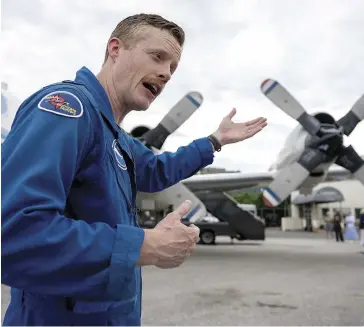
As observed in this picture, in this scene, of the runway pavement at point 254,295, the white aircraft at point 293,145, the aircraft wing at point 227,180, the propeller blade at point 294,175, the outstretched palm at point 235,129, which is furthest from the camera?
the aircraft wing at point 227,180

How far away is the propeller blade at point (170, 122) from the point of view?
32.3 feet

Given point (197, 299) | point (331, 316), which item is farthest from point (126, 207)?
point (197, 299)

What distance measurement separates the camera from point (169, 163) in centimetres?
160

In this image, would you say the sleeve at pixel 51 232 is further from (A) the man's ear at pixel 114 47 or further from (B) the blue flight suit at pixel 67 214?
(A) the man's ear at pixel 114 47

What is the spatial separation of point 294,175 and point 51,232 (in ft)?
32.6

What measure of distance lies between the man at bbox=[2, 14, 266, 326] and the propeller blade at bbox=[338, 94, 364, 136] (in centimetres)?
1007

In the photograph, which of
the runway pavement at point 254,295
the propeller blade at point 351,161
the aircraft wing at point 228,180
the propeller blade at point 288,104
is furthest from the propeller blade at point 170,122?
the propeller blade at point 351,161

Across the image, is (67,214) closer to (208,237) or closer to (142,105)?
(142,105)

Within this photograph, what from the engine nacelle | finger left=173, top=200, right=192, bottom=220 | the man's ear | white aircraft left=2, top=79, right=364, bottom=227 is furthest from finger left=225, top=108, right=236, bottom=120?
the engine nacelle

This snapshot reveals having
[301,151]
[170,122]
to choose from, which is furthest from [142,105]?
[301,151]

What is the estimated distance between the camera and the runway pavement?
13.5ft

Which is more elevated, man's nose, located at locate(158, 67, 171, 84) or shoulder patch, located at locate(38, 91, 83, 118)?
man's nose, located at locate(158, 67, 171, 84)

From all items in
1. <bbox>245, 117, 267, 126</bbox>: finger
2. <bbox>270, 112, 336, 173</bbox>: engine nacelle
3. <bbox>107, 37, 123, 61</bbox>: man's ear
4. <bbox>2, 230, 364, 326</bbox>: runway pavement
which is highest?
<bbox>270, 112, 336, 173</bbox>: engine nacelle

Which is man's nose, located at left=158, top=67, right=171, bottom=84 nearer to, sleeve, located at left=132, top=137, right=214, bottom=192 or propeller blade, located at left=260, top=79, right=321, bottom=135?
sleeve, located at left=132, top=137, right=214, bottom=192
